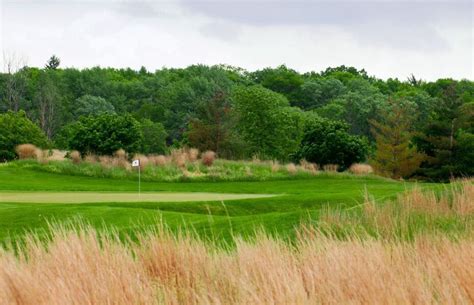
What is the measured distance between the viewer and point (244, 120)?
176ft

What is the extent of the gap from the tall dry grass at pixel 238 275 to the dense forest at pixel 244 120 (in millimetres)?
23468

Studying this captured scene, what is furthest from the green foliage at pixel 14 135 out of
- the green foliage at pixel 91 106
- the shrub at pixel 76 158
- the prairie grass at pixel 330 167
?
the green foliage at pixel 91 106

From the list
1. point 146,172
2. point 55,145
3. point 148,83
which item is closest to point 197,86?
point 148,83

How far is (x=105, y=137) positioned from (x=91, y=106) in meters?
34.1

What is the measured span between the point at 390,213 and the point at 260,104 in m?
42.8

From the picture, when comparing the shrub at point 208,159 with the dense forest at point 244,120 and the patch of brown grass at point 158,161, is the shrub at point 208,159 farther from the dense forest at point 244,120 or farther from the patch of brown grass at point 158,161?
the dense forest at point 244,120

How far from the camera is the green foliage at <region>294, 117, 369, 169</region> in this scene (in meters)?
39.9

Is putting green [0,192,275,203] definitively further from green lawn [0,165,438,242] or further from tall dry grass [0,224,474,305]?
tall dry grass [0,224,474,305]

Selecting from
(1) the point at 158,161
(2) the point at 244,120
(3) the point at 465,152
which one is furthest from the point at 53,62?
(1) the point at 158,161

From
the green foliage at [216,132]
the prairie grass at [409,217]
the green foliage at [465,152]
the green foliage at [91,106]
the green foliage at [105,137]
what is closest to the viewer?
the prairie grass at [409,217]

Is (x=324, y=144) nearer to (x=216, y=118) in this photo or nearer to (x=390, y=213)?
(x=216, y=118)

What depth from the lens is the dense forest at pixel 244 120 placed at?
40.7m

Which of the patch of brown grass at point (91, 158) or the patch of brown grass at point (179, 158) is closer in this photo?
the patch of brown grass at point (179, 158)

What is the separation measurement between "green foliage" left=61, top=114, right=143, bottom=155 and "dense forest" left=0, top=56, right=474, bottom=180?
0.06 meters
